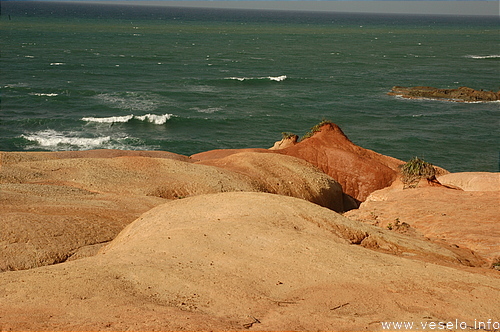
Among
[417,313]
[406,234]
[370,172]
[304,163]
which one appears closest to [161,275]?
[417,313]

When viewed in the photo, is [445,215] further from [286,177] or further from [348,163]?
[348,163]

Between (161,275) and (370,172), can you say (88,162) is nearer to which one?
(161,275)

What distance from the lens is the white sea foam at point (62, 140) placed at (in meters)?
36.5

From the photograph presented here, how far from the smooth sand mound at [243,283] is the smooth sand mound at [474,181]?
1068 centimetres

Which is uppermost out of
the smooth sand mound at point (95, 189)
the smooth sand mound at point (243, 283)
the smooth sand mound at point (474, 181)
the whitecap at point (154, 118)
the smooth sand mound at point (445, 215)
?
the smooth sand mound at point (243, 283)

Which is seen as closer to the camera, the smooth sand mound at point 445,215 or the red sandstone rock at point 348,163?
the smooth sand mound at point 445,215

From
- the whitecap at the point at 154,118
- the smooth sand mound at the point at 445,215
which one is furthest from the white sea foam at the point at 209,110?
the smooth sand mound at the point at 445,215

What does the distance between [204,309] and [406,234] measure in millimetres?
7485

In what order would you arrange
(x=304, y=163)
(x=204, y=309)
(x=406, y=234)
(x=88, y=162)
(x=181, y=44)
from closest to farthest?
(x=204, y=309)
(x=406, y=234)
(x=88, y=162)
(x=304, y=163)
(x=181, y=44)

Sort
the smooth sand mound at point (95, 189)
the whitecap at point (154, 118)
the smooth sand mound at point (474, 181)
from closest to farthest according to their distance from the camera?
1. the smooth sand mound at point (95, 189)
2. the smooth sand mound at point (474, 181)
3. the whitecap at point (154, 118)

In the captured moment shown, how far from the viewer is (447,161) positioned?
36375 mm

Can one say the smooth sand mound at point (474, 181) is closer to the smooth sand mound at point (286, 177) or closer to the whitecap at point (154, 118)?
the smooth sand mound at point (286, 177)
